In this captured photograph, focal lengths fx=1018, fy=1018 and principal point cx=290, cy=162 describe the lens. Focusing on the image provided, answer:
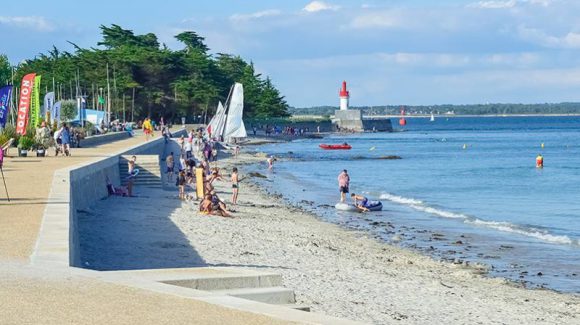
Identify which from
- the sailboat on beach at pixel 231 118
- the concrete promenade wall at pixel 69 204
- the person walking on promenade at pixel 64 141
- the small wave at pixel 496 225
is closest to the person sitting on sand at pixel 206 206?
the concrete promenade wall at pixel 69 204

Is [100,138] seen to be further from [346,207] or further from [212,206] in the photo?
[212,206]

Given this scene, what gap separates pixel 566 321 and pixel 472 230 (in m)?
14.4

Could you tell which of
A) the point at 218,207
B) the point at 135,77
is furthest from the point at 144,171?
the point at 135,77

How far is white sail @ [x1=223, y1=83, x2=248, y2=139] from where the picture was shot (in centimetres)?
6481

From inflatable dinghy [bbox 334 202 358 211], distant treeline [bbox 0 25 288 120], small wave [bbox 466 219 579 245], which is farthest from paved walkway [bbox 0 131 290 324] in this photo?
distant treeline [bbox 0 25 288 120]

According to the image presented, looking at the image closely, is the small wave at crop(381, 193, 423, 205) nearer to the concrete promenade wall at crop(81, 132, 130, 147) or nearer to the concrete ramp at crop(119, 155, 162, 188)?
the concrete ramp at crop(119, 155, 162, 188)

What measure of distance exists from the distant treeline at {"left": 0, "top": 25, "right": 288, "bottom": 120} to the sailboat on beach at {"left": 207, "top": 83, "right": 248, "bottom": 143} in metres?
34.5

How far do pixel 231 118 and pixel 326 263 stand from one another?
4641cm

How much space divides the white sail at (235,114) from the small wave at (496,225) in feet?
80.2

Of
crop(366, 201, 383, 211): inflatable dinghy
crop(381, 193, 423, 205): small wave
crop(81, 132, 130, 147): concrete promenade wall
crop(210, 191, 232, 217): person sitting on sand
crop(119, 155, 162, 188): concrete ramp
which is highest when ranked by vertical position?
crop(81, 132, 130, 147): concrete promenade wall

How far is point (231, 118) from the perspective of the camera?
6638 cm

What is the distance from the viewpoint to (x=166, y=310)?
9.17m

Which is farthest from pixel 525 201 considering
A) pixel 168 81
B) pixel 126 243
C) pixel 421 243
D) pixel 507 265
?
pixel 168 81

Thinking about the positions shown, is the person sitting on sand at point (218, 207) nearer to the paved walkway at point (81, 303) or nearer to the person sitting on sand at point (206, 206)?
the person sitting on sand at point (206, 206)
